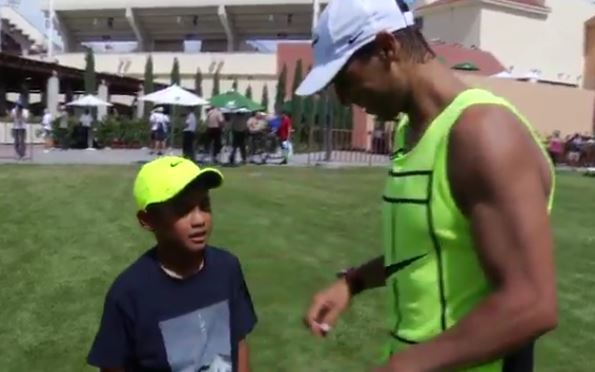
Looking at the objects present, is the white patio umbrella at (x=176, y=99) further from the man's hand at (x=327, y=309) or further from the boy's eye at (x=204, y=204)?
the man's hand at (x=327, y=309)

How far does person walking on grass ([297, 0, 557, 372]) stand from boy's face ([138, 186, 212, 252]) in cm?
108

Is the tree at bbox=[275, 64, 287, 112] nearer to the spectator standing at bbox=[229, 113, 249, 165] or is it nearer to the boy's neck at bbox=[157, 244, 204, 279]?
the spectator standing at bbox=[229, 113, 249, 165]

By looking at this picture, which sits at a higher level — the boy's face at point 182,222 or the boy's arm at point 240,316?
the boy's face at point 182,222

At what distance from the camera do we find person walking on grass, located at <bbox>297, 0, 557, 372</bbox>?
71.7 inches

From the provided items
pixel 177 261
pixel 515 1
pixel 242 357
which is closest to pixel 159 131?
pixel 515 1

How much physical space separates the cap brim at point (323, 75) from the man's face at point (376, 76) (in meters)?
0.01

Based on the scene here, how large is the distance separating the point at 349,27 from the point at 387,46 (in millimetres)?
88

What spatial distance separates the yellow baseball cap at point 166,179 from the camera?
3.21 meters

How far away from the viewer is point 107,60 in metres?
64.6

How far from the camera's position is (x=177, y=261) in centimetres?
323

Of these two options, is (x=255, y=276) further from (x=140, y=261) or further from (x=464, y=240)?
(x=464, y=240)

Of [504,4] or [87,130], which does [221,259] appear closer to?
[87,130]

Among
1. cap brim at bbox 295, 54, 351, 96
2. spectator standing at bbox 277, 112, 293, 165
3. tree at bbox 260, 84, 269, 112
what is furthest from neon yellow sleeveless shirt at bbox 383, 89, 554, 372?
tree at bbox 260, 84, 269, 112

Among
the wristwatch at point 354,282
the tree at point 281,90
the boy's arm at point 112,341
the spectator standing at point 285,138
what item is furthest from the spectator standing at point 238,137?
the wristwatch at point 354,282
